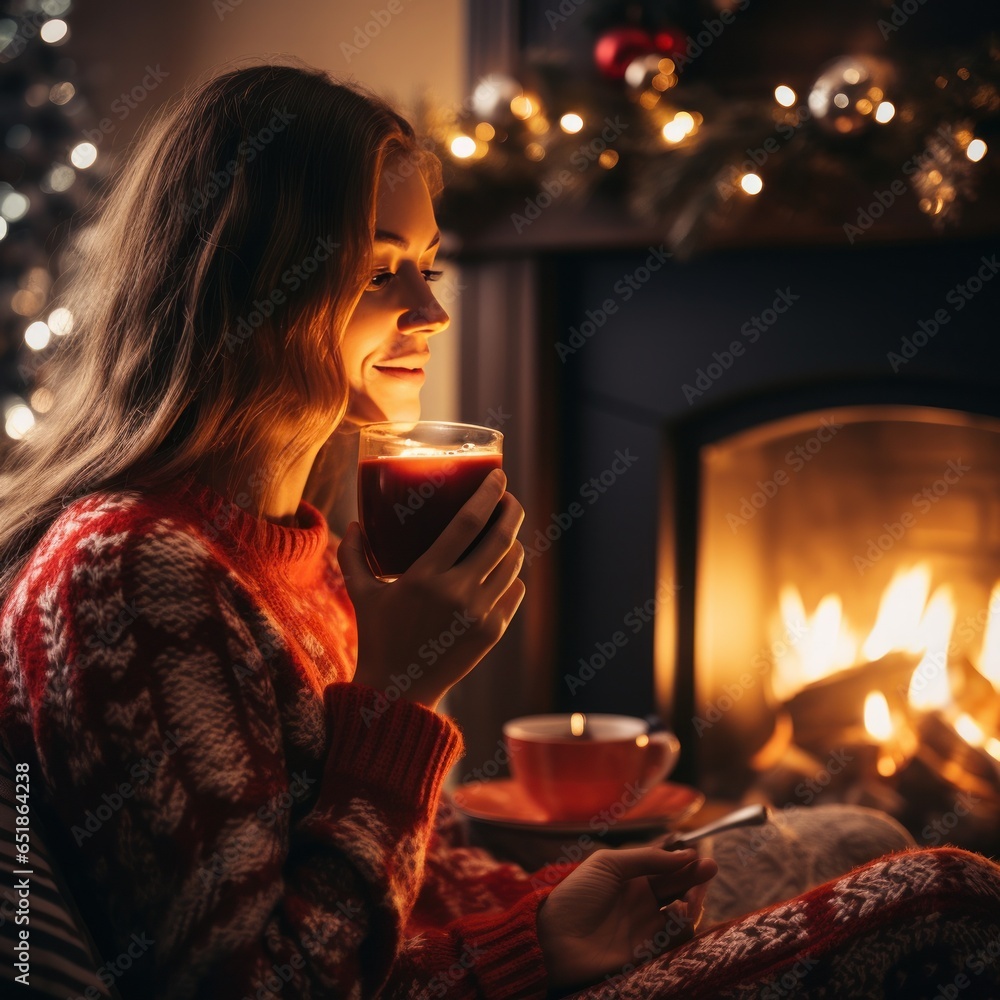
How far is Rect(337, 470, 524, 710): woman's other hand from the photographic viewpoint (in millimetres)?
892

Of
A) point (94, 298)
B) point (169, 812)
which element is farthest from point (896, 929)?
point (94, 298)

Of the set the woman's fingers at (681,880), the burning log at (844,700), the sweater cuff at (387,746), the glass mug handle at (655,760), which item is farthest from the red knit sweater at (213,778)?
the burning log at (844,700)

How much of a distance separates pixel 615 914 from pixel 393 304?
0.60 m

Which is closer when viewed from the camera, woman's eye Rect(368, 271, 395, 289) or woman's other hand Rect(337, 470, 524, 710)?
woman's other hand Rect(337, 470, 524, 710)

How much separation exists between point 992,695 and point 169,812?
1.69m

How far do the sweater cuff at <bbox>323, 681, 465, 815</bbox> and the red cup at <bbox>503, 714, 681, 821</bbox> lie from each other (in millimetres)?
341

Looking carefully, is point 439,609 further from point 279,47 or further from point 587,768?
point 279,47

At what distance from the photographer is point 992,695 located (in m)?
1.98

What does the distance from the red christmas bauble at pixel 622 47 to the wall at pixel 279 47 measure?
0.34 m

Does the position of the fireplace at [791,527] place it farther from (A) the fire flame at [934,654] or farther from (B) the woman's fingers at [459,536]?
(B) the woman's fingers at [459,536]

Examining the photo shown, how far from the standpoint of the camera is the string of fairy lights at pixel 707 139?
1633mm

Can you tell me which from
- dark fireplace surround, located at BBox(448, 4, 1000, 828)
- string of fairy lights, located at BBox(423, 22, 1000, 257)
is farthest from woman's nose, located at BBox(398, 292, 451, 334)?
dark fireplace surround, located at BBox(448, 4, 1000, 828)

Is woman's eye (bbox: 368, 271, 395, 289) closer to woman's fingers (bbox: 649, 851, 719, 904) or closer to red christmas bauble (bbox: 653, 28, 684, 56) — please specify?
woman's fingers (bbox: 649, 851, 719, 904)

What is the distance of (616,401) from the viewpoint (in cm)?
216
